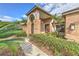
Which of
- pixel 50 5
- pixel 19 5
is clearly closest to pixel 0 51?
pixel 19 5

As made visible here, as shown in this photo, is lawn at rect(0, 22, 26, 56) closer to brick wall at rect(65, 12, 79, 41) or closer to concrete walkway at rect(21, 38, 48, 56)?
concrete walkway at rect(21, 38, 48, 56)

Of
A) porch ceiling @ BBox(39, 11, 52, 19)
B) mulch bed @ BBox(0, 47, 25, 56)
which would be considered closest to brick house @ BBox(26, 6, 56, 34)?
porch ceiling @ BBox(39, 11, 52, 19)

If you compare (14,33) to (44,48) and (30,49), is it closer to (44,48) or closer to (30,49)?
(30,49)

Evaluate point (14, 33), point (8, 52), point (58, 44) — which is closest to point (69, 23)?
point (58, 44)

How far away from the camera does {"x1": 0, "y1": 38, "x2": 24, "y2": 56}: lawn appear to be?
1.89m

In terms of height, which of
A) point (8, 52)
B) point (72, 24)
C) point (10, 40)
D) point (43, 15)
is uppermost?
point (43, 15)

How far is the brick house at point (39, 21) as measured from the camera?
1.95m

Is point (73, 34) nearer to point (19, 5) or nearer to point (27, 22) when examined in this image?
point (27, 22)

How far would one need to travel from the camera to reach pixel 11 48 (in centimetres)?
191

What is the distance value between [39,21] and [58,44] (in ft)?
1.05

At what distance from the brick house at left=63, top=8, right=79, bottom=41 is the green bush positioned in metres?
0.08

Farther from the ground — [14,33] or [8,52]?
[14,33]

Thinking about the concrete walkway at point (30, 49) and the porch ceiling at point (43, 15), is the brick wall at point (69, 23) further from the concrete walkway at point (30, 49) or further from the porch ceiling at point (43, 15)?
the concrete walkway at point (30, 49)

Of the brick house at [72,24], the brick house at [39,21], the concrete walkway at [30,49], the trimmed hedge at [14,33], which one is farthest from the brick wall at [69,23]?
the trimmed hedge at [14,33]
